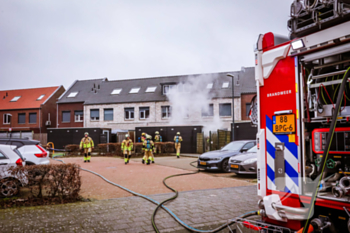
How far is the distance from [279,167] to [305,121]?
66 cm

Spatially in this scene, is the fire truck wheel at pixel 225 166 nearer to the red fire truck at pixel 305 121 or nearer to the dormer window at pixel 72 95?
the red fire truck at pixel 305 121

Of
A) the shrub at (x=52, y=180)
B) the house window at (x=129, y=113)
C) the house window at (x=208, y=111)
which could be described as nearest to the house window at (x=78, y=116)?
the house window at (x=129, y=113)

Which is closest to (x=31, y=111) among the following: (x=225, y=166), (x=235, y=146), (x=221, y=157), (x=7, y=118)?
(x=7, y=118)

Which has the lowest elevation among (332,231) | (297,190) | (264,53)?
(332,231)

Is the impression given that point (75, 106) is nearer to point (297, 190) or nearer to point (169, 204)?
point (169, 204)

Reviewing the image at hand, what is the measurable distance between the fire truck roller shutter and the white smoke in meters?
28.5

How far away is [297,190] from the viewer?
11.6ft

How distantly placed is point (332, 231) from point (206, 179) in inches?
290

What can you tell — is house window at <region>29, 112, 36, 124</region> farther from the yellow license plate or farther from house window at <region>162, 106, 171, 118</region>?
the yellow license plate

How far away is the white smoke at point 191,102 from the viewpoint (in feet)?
109

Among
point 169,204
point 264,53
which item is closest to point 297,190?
point 264,53

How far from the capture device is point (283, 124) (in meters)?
3.75

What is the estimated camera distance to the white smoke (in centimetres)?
3338

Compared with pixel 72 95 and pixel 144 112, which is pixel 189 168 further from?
pixel 72 95
